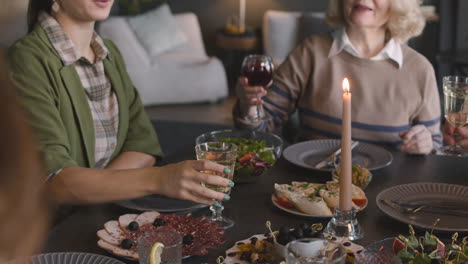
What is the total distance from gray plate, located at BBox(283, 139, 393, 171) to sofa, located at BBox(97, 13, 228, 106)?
14.0 feet

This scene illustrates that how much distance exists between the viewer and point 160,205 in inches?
56.9

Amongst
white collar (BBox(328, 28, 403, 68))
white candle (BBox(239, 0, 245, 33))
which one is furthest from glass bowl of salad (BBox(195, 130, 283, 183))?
white candle (BBox(239, 0, 245, 33))

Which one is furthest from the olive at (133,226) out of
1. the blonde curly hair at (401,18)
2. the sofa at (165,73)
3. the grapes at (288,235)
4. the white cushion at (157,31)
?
the white cushion at (157,31)

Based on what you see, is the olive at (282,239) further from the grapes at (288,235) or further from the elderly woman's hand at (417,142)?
the elderly woman's hand at (417,142)

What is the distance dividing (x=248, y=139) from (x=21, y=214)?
1.46m

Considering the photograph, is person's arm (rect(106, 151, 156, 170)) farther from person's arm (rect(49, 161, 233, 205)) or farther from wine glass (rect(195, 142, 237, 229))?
wine glass (rect(195, 142, 237, 229))

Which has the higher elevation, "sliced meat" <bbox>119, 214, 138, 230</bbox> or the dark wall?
"sliced meat" <bbox>119, 214, 138, 230</bbox>

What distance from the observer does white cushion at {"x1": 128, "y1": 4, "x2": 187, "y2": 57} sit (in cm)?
633

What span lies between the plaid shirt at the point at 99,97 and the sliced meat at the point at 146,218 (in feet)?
2.29

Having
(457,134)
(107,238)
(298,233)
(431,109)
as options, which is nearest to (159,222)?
(107,238)

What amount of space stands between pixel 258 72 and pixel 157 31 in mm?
4632

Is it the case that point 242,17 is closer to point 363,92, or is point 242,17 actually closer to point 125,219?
point 363,92

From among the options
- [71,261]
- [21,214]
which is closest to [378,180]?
[71,261]

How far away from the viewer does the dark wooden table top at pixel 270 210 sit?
1.27m
